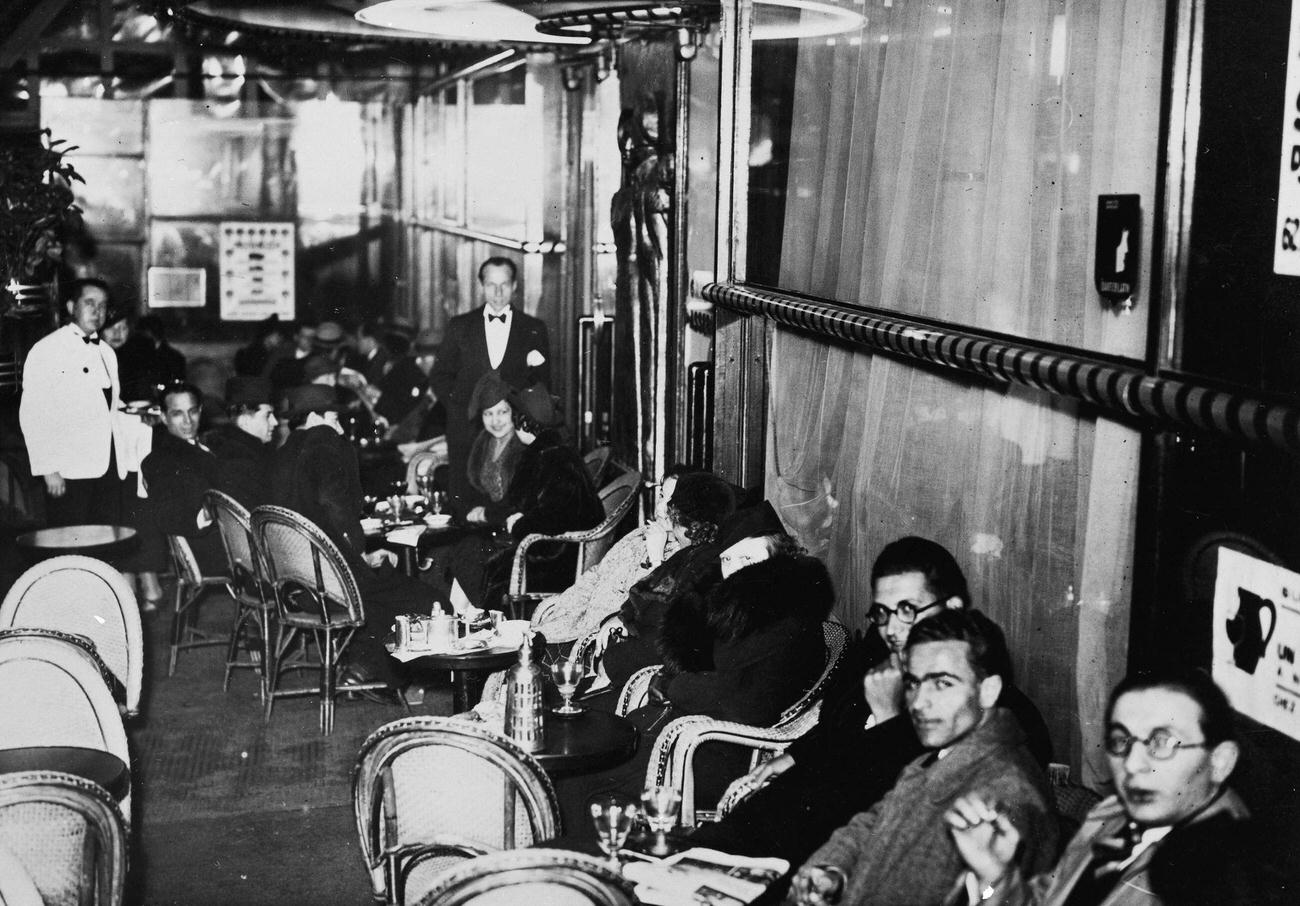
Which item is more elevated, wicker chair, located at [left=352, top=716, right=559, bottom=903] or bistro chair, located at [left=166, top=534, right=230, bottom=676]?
wicker chair, located at [left=352, top=716, right=559, bottom=903]

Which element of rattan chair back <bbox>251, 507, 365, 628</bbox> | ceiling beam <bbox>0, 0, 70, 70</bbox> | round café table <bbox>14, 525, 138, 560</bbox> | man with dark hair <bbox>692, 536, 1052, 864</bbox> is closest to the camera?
man with dark hair <bbox>692, 536, 1052, 864</bbox>

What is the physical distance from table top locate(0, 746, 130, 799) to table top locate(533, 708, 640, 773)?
1156mm

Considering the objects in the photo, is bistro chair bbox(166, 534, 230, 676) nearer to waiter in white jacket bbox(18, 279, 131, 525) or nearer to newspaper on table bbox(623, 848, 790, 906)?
waiter in white jacket bbox(18, 279, 131, 525)

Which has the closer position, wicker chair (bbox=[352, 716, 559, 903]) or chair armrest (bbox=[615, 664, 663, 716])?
wicker chair (bbox=[352, 716, 559, 903])

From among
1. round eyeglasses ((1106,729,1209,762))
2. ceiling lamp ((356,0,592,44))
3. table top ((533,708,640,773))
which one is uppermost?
ceiling lamp ((356,0,592,44))

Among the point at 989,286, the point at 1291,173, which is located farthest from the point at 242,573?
the point at 1291,173

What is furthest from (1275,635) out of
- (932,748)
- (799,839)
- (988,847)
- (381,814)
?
(381,814)

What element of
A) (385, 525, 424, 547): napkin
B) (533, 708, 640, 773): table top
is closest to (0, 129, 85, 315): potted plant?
(385, 525, 424, 547): napkin

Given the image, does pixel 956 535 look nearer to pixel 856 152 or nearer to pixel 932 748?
pixel 932 748

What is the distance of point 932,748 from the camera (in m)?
3.27

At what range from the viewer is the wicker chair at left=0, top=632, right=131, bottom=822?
13.6 feet

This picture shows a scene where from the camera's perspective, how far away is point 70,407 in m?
8.55

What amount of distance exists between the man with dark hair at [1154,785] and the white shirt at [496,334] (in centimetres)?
626

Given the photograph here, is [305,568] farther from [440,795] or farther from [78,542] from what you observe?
[440,795]
